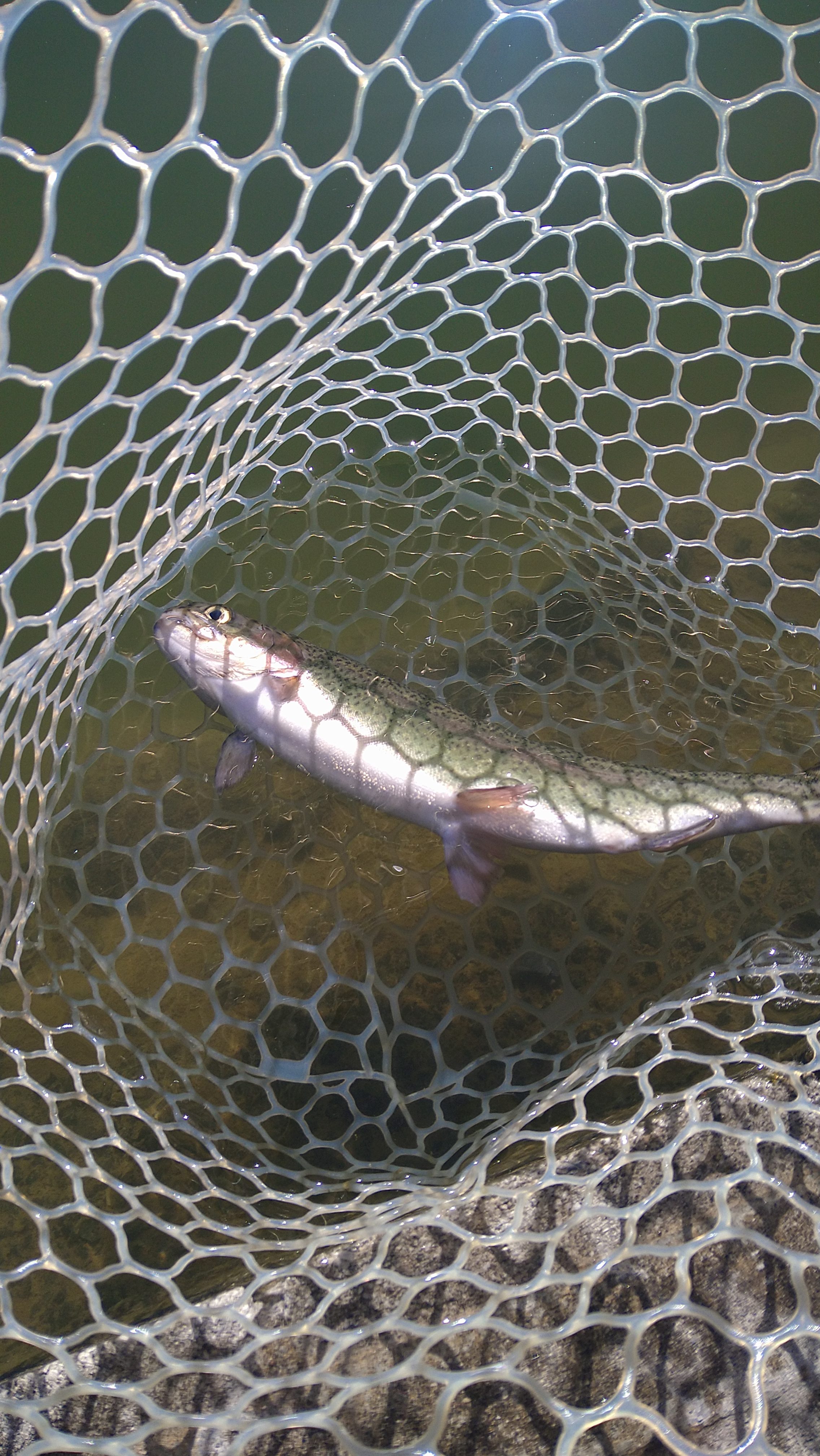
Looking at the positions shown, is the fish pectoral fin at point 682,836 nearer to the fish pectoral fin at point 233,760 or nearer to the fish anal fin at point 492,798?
the fish anal fin at point 492,798

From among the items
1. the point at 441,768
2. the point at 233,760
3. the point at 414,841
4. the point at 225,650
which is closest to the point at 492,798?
the point at 441,768

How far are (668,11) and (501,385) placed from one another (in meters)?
1.78

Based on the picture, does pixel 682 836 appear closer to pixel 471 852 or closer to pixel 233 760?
pixel 471 852

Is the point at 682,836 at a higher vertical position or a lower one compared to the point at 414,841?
higher

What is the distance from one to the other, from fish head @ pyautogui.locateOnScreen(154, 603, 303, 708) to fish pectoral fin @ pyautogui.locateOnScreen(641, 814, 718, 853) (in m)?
1.66

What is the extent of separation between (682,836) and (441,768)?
99 cm

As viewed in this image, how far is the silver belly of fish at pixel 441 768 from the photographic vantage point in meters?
3.55

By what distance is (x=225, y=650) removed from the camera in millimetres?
4051

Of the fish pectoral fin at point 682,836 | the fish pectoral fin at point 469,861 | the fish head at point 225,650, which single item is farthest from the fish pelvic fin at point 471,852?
the fish head at point 225,650

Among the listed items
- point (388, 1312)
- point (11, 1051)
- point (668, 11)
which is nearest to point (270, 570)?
point (11, 1051)

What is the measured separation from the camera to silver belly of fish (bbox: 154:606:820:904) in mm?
3551

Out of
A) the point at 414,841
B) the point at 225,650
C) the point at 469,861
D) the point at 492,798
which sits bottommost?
the point at 414,841

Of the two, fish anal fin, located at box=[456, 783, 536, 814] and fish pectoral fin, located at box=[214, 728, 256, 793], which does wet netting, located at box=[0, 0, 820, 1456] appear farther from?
fish anal fin, located at box=[456, 783, 536, 814]

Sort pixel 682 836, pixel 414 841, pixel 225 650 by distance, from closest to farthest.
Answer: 1. pixel 682 836
2. pixel 225 650
3. pixel 414 841
